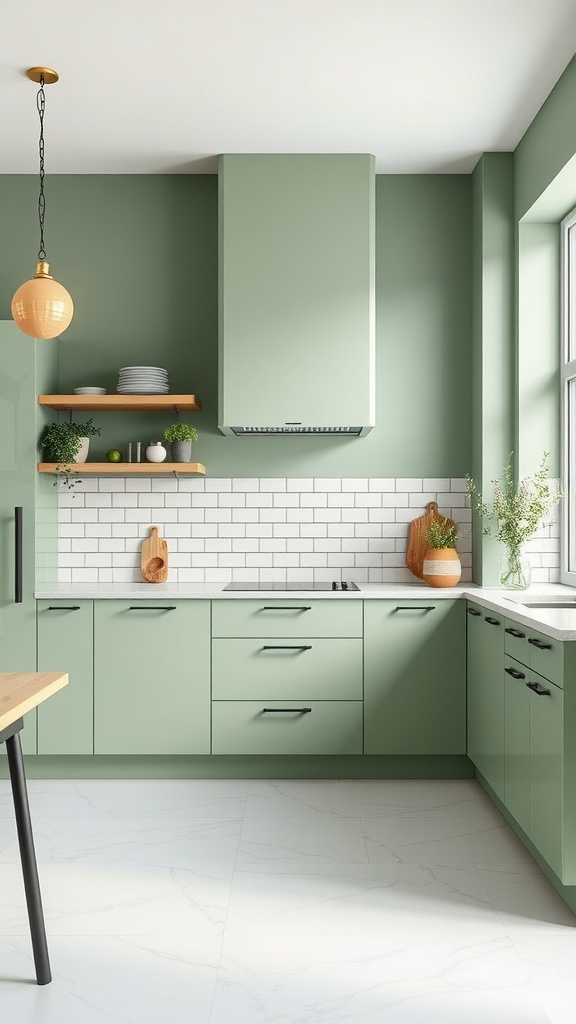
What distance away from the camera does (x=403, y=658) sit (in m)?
4.00

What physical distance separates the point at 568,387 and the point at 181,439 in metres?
1.95

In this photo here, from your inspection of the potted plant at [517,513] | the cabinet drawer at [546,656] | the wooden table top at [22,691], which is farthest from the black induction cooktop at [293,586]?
the wooden table top at [22,691]

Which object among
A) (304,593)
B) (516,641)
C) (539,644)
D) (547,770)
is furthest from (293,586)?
(547,770)

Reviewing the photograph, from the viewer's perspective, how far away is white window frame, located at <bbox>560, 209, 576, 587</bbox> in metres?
4.15

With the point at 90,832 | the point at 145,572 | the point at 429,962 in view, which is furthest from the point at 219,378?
the point at 429,962

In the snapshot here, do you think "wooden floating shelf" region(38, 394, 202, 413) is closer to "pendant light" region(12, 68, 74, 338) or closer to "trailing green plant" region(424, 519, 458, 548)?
"pendant light" region(12, 68, 74, 338)

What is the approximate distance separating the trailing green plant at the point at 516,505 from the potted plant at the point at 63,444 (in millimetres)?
2037

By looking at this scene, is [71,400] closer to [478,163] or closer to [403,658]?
[403,658]

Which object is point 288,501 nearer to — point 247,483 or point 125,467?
point 247,483

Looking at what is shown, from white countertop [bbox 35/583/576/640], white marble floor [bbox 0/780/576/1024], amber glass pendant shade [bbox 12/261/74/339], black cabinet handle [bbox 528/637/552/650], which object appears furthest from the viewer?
white countertop [bbox 35/583/576/640]

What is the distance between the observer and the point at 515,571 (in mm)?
3990

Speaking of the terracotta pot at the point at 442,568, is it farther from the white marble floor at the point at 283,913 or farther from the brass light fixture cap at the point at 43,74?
the brass light fixture cap at the point at 43,74

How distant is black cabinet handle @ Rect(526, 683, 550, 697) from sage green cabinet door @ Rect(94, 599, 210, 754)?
1.64m

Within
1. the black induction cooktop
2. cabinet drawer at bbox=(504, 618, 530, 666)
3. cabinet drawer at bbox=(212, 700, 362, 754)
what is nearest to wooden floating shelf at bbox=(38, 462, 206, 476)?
the black induction cooktop
